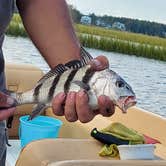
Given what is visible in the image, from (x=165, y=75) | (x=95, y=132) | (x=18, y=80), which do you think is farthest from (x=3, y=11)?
(x=165, y=75)

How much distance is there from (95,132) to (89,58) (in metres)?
1.49

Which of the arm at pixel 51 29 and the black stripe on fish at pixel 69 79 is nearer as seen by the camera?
the black stripe on fish at pixel 69 79

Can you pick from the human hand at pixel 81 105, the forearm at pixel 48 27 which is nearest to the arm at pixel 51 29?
the forearm at pixel 48 27

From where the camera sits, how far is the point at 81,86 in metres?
1.41

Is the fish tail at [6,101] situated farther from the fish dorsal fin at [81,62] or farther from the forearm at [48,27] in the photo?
the forearm at [48,27]

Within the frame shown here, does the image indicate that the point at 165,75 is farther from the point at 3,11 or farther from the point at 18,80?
the point at 3,11

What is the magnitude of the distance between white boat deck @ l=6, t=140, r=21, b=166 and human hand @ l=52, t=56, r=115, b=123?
2.57m

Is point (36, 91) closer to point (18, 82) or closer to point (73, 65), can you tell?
point (73, 65)

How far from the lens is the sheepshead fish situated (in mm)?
1379

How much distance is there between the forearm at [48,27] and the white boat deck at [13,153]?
2347mm

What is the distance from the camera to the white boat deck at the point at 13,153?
13.1 feet

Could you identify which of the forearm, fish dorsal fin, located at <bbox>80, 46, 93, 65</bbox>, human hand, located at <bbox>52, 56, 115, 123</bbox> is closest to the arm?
the forearm

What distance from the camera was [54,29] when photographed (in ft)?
5.68

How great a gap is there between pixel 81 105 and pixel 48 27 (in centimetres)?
43
